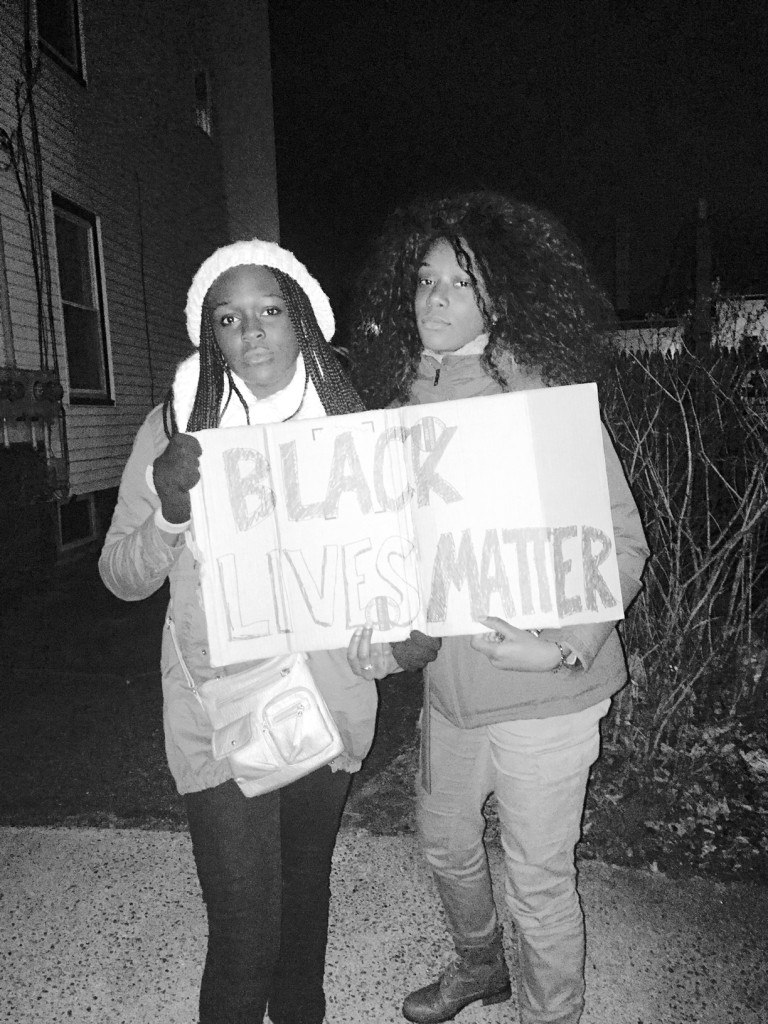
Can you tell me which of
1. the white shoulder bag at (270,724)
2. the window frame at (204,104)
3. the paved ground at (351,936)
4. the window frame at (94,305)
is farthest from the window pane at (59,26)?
the white shoulder bag at (270,724)

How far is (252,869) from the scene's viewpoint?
167cm

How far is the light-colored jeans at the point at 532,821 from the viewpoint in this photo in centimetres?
173

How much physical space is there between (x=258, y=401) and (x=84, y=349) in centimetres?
710

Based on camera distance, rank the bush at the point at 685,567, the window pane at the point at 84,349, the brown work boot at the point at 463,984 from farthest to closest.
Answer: the window pane at the point at 84,349 < the bush at the point at 685,567 < the brown work boot at the point at 463,984

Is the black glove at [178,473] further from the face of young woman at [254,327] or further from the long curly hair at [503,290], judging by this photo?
the long curly hair at [503,290]

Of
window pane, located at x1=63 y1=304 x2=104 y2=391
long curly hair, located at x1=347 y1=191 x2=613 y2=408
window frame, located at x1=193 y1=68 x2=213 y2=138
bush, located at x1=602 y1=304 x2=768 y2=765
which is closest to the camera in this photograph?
long curly hair, located at x1=347 y1=191 x2=613 y2=408

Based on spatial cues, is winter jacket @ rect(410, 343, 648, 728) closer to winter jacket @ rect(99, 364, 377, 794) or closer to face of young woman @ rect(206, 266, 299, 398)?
winter jacket @ rect(99, 364, 377, 794)

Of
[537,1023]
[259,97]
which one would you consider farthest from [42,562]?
[259,97]

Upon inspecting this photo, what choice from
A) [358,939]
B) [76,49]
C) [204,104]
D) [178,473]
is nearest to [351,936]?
[358,939]

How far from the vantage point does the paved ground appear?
219 cm

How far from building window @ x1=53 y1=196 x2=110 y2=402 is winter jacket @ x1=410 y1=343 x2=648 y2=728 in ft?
Result: 22.0

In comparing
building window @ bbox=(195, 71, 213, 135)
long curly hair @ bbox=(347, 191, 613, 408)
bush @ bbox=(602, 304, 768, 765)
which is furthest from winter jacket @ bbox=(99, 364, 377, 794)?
building window @ bbox=(195, 71, 213, 135)

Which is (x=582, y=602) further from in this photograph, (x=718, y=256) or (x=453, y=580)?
(x=718, y=256)

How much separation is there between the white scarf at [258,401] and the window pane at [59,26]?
747cm
